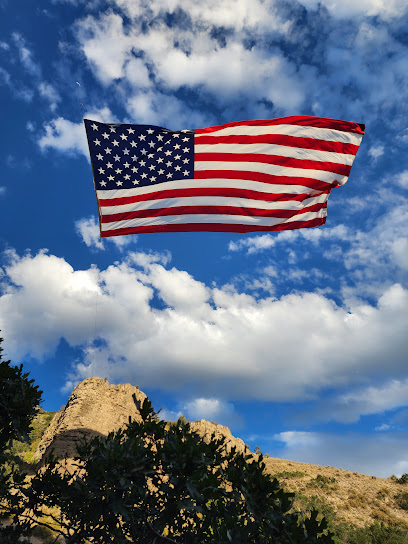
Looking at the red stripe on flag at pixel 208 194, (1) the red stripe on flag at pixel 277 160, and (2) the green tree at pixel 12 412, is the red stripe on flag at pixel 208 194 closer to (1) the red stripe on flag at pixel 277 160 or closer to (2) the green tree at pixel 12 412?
(1) the red stripe on flag at pixel 277 160

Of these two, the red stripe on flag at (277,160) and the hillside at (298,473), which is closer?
the red stripe on flag at (277,160)

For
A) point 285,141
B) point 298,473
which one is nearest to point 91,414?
point 285,141

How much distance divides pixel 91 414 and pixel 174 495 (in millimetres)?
27657

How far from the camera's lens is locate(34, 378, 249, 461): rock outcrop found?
28938 mm

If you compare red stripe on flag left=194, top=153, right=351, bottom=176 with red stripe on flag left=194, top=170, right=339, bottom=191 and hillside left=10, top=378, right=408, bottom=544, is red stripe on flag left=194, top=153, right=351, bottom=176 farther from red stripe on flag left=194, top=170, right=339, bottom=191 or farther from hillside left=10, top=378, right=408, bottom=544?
hillside left=10, top=378, right=408, bottom=544

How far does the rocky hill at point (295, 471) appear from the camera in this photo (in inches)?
1219

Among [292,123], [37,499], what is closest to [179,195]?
[292,123]

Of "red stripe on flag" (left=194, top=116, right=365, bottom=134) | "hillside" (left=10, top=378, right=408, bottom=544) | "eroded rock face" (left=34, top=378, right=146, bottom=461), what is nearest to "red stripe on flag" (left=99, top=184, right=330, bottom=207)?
"red stripe on flag" (left=194, top=116, right=365, bottom=134)

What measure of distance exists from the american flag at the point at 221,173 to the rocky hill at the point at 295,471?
19511 millimetres

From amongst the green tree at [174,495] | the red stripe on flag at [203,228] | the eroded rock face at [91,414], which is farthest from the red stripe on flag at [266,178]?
the eroded rock face at [91,414]

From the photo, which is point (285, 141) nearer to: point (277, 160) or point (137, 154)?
point (277, 160)

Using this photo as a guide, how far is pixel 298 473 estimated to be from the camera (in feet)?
160

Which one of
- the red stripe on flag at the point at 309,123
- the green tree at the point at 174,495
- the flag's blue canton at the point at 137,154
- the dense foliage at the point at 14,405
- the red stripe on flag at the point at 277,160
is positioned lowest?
the green tree at the point at 174,495

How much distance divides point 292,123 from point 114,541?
12023 millimetres
